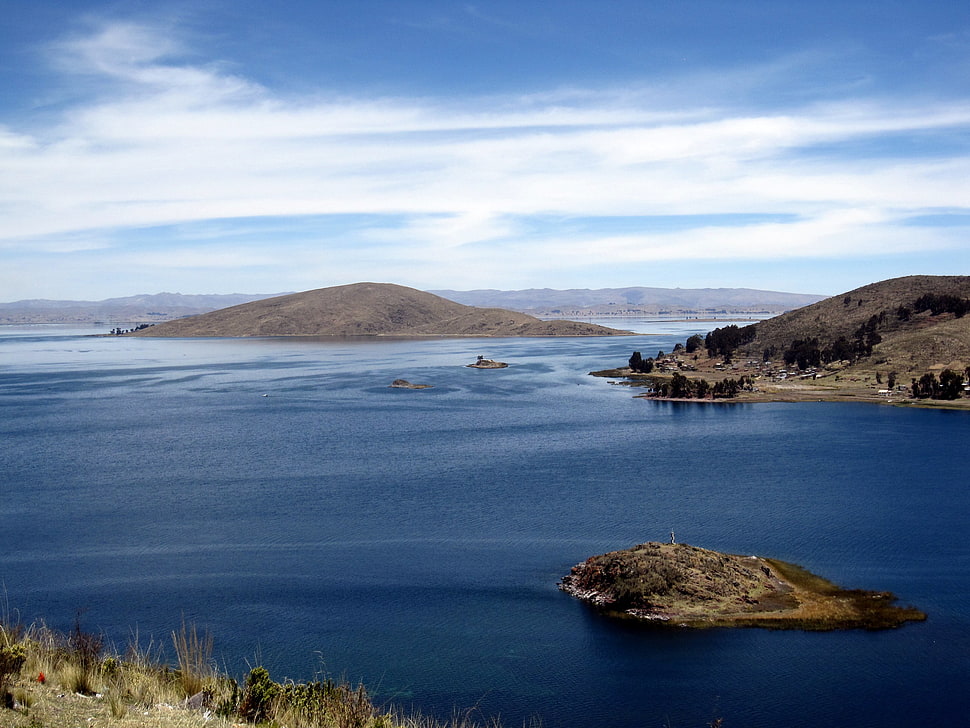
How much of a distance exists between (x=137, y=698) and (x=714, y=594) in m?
25.2

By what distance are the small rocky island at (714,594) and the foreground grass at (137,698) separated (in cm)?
1794

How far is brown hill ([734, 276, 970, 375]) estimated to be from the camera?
119 meters

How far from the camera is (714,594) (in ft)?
113

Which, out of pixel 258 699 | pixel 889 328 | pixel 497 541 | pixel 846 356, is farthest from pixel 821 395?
pixel 258 699

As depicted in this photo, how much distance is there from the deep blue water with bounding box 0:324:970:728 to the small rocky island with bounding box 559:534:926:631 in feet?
3.38

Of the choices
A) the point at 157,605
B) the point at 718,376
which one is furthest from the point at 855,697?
the point at 718,376

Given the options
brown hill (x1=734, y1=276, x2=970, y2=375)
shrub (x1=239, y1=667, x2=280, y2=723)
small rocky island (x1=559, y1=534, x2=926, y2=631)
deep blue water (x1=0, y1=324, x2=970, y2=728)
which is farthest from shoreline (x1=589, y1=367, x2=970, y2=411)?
shrub (x1=239, y1=667, x2=280, y2=723)

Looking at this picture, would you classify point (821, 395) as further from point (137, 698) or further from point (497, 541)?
point (137, 698)

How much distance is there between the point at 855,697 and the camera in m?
27.3

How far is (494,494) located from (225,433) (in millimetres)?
39038

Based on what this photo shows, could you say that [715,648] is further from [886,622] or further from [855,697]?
[886,622]

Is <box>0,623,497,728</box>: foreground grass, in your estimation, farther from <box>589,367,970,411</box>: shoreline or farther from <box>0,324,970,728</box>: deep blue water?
<box>589,367,970,411</box>: shoreline

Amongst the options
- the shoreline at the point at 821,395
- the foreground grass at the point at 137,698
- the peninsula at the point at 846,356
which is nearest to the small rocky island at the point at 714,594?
the foreground grass at the point at 137,698

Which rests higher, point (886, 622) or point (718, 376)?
point (718, 376)
